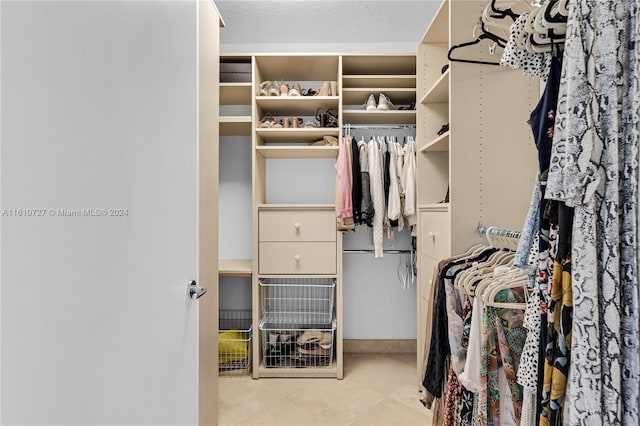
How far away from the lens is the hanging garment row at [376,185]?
8.37ft

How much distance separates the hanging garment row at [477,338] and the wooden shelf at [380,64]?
1.55 m

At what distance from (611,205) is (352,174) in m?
1.96

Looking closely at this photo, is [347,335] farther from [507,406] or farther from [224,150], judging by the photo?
[507,406]

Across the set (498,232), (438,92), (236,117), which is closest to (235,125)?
(236,117)

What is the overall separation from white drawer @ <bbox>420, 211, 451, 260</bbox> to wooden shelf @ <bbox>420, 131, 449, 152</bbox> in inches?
15.2

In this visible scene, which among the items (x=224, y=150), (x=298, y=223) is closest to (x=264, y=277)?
(x=298, y=223)

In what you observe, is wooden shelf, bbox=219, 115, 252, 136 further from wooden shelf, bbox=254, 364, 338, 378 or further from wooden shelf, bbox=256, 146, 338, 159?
wooden shelf, bbox=254, 364, 338, 378

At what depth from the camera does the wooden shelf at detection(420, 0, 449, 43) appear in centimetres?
201

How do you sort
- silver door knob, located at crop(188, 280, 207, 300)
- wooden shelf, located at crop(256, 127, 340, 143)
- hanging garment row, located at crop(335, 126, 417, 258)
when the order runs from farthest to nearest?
wooden shelf, located at crop(256, 127, 340, 143) < hanging garment row, located at crop(335, 126, 417, 258) < silver door knob, located at crop(188, 280, 207, 300)

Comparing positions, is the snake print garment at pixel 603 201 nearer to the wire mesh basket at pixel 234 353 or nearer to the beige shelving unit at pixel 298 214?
the beige shelving unit at pixel 298 214

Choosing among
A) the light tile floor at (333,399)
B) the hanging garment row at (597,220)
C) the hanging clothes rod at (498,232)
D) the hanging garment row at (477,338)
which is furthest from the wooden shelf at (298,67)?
the light tile floor at (333,399)

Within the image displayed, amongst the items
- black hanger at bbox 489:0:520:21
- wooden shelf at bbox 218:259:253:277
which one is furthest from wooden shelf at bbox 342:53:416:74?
wooden shelf at bbox 218:259:253:277

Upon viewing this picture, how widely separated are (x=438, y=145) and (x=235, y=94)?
5.06 feet

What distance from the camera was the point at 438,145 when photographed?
87.0 inches
